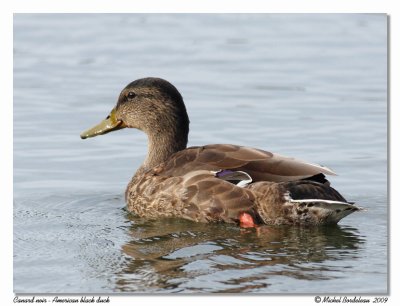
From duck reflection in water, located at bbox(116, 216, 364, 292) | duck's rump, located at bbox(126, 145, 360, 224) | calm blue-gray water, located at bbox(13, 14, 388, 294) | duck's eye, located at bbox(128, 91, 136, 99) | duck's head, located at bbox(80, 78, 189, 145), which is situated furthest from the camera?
duck's eye, located at bbox(128, 91, 136, 99)

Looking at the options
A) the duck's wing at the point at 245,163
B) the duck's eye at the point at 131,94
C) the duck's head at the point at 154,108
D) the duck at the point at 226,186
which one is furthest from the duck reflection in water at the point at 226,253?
the duck's eye at the point at 131,94

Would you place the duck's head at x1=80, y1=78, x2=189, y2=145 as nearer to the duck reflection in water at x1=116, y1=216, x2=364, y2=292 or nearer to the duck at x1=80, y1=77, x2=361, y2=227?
the duck at x1=80, y1=77, x2=361, y2=227

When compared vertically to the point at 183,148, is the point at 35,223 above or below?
below

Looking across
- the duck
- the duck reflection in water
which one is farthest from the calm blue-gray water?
the duck

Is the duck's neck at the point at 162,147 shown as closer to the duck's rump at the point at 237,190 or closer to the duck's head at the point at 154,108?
the duck's head at the point at 154,108

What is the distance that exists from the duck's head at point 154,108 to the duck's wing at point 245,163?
0.64 m

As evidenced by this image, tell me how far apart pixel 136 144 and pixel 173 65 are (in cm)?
363

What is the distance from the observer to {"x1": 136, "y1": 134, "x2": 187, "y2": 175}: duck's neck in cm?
1227

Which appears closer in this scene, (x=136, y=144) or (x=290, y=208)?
(x=290, y=208)

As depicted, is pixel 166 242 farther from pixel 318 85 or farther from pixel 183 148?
pixel 318 85

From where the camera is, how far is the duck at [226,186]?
1070 centimetres

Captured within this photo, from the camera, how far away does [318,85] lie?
55.4ft

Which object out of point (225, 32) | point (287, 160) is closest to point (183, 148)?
point (287, 160)

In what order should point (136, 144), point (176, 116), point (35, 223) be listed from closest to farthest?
point (35, 223) → point (176, 116) → point (136, 144)
